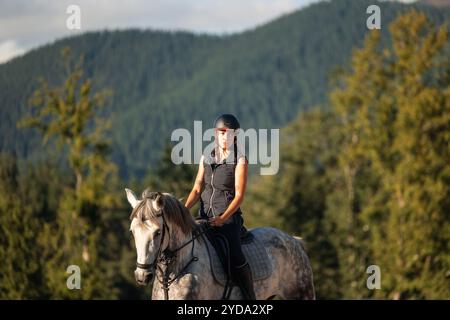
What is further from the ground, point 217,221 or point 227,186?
point 227,186

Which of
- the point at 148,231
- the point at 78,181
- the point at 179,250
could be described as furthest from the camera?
the point at 78,181

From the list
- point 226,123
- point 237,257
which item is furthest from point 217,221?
point 226,123

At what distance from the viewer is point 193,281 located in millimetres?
11305

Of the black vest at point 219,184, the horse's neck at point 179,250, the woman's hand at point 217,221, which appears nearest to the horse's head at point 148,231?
the horse's neck at point 179,250

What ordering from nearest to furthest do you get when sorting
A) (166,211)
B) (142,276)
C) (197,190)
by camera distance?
(142,276)
(166,211)
(197,190)

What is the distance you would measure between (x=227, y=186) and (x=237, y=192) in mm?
242

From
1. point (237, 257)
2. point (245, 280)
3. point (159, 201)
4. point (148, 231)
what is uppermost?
point (159, 201)

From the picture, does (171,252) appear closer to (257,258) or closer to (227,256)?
(227,256)

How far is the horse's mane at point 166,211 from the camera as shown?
10.8 m

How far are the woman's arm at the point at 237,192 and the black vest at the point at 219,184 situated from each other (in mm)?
120

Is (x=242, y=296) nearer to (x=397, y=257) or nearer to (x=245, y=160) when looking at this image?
(x=245, y=160)

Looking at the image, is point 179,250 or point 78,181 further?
point 78,181

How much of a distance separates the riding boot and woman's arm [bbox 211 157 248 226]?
0.72m

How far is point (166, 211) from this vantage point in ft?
36.2
